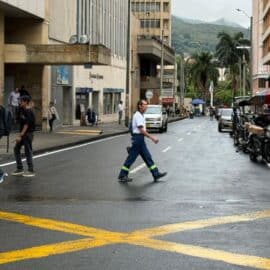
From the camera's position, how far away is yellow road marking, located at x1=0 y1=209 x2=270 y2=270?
728 centimetres

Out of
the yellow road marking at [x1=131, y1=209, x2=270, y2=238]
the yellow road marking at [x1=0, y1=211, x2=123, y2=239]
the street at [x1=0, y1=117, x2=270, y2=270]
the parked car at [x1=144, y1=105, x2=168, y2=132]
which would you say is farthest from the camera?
the parked car at [x1=144, y1=105, x2=168, y2=132]

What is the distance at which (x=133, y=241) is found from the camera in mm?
8141

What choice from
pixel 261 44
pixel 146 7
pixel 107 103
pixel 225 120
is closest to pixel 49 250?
pixel 225 120

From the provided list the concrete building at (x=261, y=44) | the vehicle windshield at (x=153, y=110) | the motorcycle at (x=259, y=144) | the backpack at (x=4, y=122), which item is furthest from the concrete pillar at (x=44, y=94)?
the concrete building at (x=261, y=44)

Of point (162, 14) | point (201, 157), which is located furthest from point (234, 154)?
point (162, 14)

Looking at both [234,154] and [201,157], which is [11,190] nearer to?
[201,157]

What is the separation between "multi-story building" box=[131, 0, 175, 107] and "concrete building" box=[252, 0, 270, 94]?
12.4 m

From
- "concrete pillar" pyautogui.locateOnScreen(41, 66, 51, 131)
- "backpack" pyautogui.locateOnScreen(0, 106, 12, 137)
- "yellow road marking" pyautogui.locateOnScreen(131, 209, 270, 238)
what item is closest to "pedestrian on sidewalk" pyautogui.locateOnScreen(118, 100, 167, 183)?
"backpack" pyautogui.locateOnScreen(0, 106, 12, 137)

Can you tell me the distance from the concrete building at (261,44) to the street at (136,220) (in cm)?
5850

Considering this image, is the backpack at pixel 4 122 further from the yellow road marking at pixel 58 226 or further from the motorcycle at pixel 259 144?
the motorcycle at pixel 259 144

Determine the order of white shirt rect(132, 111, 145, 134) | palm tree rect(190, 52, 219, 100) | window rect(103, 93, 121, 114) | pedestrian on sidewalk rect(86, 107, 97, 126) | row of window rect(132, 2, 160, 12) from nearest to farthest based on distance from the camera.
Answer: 1. white shirt rect(132, 111, 145, 134)
2. pedestrian on sidewalk rect(86, 107, 97, 126)
3. window rect(103, 93, 121, 114)
4. palm tree rect(190, 52, 219, 100)
5. row of window rect(132, 2, 160, 12)

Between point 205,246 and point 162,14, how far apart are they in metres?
139

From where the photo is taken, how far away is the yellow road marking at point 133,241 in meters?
7.28

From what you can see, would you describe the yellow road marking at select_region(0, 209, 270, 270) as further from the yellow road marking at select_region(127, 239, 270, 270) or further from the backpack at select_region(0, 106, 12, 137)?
the backpack at select_region(0, 106, 12, 137)
